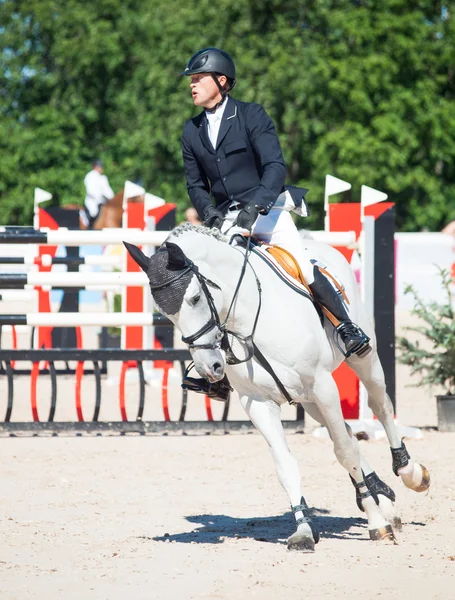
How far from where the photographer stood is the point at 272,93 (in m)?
36.2

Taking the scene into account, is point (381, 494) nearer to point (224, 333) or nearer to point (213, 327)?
point (224, 333)

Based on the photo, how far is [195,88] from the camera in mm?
6164

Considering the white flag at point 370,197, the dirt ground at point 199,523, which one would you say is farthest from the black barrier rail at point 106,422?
the white flag at point 370,197

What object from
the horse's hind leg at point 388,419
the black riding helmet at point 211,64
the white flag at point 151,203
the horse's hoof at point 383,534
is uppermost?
the black riding helmet at point 211,64

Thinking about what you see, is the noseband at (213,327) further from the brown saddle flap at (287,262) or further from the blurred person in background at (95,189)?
the blurred person in background at (95,189)

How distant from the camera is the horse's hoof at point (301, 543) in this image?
18.9 feet

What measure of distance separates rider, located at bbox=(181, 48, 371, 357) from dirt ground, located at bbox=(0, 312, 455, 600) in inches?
44.8

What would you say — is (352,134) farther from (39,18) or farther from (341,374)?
(341,374)

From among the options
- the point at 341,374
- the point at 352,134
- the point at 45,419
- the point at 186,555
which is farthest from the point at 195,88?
the point at 352,134

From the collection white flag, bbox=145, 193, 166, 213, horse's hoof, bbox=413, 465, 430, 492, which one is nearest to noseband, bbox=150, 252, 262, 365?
horse's hoof, bbox=413, 465, 430, 492

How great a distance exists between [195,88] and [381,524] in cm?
246

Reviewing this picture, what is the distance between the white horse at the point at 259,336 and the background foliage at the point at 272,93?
29.1 m

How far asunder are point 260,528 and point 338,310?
1313 millimetres

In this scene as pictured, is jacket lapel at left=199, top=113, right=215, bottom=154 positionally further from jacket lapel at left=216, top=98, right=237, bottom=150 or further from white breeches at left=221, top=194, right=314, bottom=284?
white breeches at left=221, top=194, right=314, bottom=284
